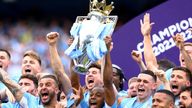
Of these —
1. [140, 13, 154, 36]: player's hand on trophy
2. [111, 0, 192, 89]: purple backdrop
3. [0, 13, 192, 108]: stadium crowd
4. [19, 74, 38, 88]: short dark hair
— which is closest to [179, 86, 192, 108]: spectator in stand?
[0, 13, 192, 108]: stadium crowd

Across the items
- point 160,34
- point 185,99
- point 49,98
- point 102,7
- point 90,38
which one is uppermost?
point 160,34

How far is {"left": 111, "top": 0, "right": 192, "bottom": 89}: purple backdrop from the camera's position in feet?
44.7

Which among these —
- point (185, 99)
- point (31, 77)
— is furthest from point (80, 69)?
point (31, 77)

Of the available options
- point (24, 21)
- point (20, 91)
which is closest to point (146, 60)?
point (20, 91)

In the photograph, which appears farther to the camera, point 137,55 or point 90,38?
point 137,55

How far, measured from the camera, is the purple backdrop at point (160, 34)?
1361 centimetres

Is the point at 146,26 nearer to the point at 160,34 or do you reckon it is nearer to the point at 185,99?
the point at 160,34

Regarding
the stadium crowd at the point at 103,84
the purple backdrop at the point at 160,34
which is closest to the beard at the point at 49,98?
the stadium crowd at the point at 103,84

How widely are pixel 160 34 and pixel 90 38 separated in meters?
2.28

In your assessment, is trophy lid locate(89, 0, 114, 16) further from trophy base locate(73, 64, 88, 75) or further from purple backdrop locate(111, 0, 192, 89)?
purple backdrop locate(111, 0, 192, 89)

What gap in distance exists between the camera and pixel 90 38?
1166cm

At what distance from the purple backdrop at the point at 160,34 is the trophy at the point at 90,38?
1.97 m

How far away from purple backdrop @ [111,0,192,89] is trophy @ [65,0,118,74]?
1.97m

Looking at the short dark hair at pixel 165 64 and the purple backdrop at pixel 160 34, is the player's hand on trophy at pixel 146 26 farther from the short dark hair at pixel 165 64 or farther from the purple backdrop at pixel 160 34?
the purple backdrop at pixel 160 34
